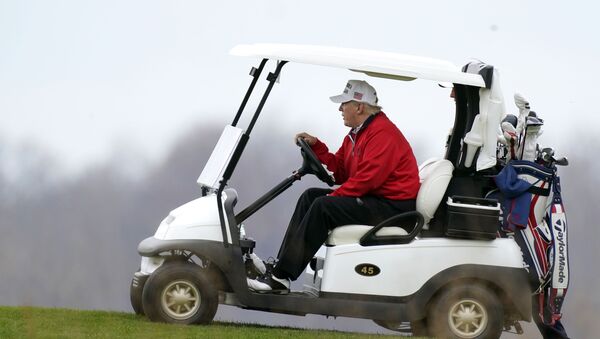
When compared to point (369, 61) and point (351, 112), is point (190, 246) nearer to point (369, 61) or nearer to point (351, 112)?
point (351, 112)

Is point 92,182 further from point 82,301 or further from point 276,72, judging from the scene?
point 276,72

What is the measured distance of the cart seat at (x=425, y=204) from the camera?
36.4 feet

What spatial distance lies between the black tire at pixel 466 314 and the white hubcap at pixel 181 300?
1.73 metres

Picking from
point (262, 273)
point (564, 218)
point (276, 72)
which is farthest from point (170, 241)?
point (564, 218)

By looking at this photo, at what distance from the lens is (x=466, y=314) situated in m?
11.1

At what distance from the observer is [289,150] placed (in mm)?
14016

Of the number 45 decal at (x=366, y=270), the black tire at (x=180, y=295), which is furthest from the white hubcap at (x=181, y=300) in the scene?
the number 45 decal at (x=366, y=270)

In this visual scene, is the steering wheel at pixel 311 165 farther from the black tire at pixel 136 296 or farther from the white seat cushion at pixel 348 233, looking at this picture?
the black tire at pixel 136 296

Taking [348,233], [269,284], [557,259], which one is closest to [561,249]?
[557,259]

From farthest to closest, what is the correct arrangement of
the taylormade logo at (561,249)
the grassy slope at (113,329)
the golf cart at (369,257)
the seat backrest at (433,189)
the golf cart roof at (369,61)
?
the taylormade logo at (561,249), the seat backrest at (433,189), the golf cart at (369,257), the golf cart roof at (369,61), the grassy slope at (113,329)

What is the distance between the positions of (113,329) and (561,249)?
3.49 metres

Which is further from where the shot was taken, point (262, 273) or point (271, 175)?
point (271, 175)

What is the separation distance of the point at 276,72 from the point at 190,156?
14.4ft

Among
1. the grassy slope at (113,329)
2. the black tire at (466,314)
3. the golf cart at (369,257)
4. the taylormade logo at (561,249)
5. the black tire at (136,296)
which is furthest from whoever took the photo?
A: the taylormade logo at (561,249)
